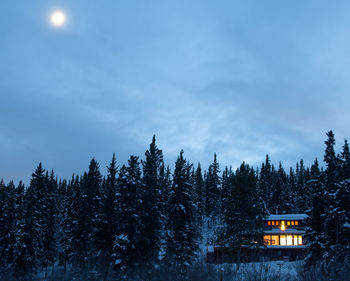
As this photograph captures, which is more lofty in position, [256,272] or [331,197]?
[331,197]

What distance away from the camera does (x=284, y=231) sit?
61.3 metres

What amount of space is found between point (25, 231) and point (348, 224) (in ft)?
128

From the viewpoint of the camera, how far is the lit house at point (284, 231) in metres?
61.0

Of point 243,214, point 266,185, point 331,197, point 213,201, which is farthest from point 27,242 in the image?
point 266,185

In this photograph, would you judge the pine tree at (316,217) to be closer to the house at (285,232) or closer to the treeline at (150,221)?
the treeline at (150,221)

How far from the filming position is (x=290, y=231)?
6131 cm

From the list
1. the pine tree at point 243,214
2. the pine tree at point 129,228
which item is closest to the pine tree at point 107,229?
the pine tree at point 129,228

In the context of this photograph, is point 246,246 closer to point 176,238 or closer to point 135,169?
point 176,238

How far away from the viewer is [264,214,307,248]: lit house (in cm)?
6100

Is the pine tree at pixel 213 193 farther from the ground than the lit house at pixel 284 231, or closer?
farther from the ground

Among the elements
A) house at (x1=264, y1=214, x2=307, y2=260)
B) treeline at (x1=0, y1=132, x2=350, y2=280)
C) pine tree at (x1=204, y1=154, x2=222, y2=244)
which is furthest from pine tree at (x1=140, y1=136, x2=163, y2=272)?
pine tree at (x1=204, y1=154, x2=222, y2=244)

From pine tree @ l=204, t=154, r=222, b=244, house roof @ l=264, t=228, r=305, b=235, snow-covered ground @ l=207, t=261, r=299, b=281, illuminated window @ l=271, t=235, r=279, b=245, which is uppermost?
pine tree @ l=204, t=154, r=222, b=244

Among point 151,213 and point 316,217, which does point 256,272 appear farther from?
point 316,217

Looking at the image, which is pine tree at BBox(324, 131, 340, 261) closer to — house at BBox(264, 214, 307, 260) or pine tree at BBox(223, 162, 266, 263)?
pine tree at BBox(223, 162, 266, 263)
